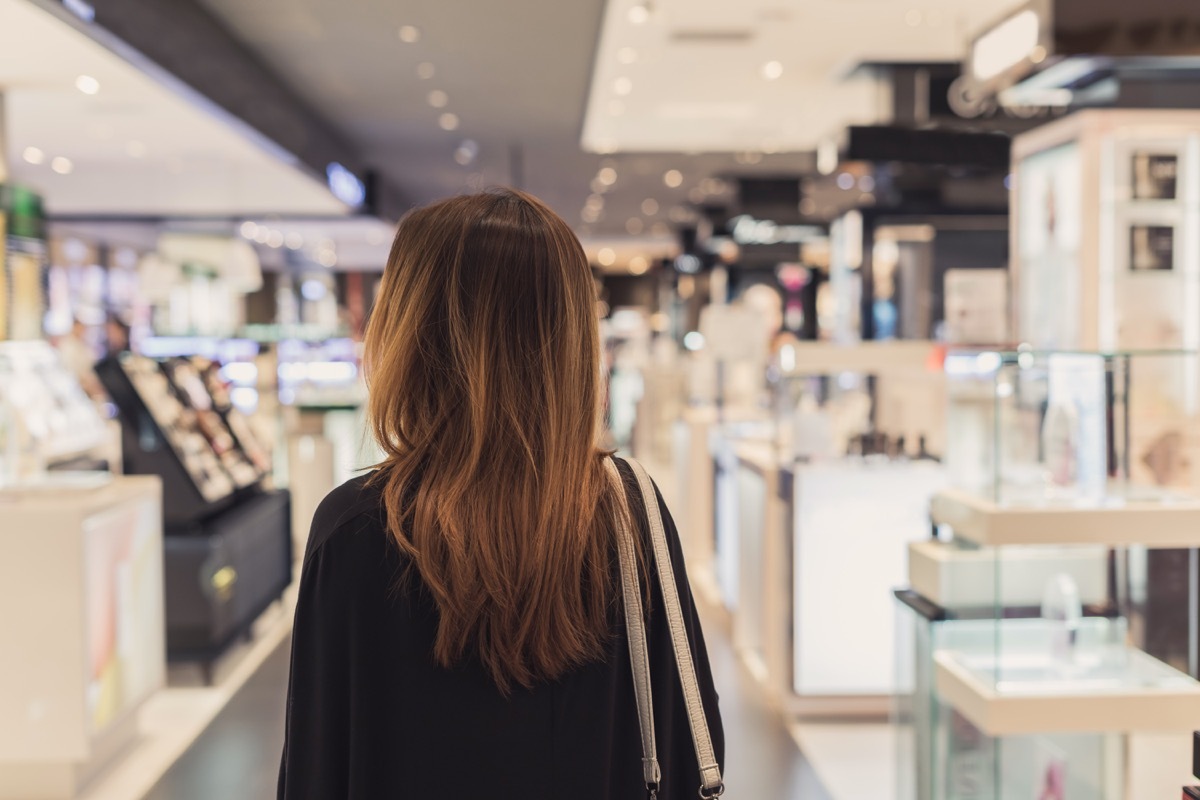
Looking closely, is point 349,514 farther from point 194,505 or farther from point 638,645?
point 194,505

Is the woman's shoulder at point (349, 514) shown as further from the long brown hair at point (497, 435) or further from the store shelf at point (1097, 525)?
the store shelf at point (1097, 525)

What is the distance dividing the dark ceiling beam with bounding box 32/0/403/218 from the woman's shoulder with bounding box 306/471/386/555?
4.37 m

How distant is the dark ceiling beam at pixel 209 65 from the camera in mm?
5430

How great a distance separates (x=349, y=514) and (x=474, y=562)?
14 cm

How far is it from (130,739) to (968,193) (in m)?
8.96

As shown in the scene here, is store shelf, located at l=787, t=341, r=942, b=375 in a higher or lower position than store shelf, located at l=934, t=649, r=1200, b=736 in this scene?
higher

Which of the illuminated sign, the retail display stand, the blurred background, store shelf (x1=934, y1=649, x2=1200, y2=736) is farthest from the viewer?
the illuminated sign

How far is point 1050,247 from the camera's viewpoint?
18.8ft

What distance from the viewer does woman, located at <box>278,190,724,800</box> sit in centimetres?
117

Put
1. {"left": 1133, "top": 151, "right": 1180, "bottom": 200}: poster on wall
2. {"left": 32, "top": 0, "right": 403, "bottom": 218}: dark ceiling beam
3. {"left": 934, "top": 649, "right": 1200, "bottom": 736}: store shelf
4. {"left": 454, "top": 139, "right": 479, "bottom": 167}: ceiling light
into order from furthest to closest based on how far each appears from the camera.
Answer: {"left": 454, "top": 139, "right": 479, "bottom": 167}: ceiling light
{"left": 32, "top": 0, "right": 403, "bottom": 218}: dark ceiling beam
{"left": 1133, "top": 151, "right": 1180, "bottom": 200}: poster on wall
{"left": 934, "top": 649, "right": 1200, "bottom": 736}: store shelf

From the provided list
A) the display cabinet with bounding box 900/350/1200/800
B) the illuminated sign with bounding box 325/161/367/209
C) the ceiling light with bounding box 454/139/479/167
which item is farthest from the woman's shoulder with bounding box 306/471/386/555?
the ceiling light with bounding box 454/139/479/167

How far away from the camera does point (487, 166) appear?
13414 mm

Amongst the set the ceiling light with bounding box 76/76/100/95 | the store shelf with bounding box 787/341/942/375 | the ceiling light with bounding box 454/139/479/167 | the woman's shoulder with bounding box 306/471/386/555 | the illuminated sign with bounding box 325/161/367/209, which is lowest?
the woman's shoulder with bounding box 306/471/386/555

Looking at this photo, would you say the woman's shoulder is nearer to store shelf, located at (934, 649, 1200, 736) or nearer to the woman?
the woman
